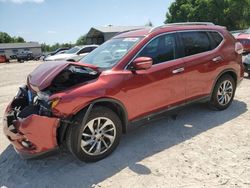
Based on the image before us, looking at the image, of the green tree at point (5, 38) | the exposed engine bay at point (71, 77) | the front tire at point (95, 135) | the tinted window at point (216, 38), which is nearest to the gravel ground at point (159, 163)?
the front tire at point (95, 135)

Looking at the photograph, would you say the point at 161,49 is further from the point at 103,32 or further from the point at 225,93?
the point at 103,32

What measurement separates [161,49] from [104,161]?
202 centimetres

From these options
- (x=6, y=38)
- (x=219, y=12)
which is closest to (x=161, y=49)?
(x=219, y=12)

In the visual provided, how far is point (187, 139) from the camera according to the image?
4.67m

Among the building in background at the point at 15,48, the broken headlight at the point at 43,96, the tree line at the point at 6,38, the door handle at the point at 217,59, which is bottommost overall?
the broken headlight at the point at 43,96

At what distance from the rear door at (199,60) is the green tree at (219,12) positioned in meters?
37.1

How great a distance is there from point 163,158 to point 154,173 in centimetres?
43

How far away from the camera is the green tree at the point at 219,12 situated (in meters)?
39.9

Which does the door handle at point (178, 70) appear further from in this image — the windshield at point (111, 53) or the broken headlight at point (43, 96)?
the broken headlight at point (43, 96)

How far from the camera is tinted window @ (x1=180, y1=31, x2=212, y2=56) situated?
5.19m

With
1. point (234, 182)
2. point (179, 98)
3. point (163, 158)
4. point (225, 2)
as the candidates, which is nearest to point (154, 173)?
point (163, 158)

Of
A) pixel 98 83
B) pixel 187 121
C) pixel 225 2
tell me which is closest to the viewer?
pixel 98 83

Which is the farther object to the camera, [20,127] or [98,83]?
[98,83]

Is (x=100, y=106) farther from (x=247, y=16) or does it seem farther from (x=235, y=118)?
(x=247, y=16)
